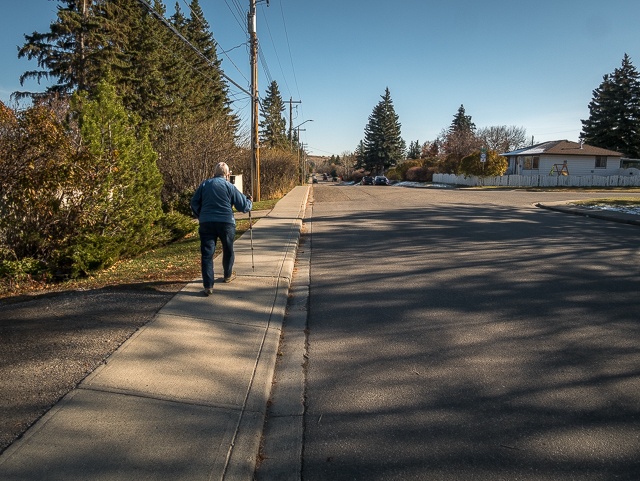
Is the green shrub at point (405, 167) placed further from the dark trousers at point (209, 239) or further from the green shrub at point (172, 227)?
the dark trousers at point (209, 239)

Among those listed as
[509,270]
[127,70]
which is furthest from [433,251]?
[127,70]

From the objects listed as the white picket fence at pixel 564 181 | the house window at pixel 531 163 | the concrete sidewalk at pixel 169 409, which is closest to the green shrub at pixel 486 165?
the white picket fence at pixel 564 181

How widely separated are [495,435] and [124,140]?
25.4 ft

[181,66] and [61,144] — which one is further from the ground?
[181,66]

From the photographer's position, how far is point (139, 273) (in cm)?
795

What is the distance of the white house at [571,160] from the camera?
155ft

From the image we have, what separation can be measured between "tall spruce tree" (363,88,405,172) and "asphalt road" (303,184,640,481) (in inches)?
2907

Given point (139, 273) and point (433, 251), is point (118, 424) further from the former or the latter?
point (433, 251)

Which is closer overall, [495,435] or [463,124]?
[495,435]

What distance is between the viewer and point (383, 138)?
268 feet

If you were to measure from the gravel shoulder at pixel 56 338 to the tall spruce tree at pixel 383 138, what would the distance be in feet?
254

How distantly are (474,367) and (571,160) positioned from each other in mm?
50291

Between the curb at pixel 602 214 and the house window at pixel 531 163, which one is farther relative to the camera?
the house window at pixel 531 163

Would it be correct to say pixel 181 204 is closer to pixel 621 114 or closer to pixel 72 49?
pixel 72 49
